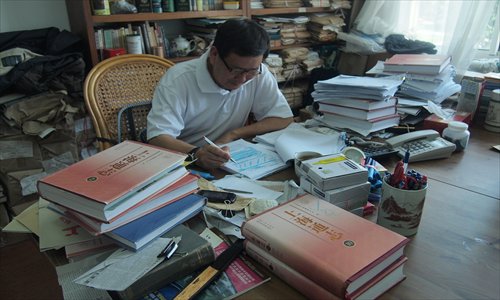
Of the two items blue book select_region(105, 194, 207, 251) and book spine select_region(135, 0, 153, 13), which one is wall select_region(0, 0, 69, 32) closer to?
book spine select_region(135, 0, 153, 13)

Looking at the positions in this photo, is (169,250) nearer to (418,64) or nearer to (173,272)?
(173,272)

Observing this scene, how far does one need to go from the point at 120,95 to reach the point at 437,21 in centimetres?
245

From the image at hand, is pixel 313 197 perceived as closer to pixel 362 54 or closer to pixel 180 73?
pixel 180 73

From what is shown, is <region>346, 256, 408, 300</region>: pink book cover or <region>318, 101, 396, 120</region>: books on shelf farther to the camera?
<region>318, 101, 396, 120</region>: books on shelf

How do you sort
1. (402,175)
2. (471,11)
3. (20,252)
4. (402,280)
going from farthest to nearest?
(471,11)
(20,252)
(402,175)
(402,280)

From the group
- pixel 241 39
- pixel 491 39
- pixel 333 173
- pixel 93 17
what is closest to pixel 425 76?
pixel 241 39

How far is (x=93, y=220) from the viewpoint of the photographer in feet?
2.49

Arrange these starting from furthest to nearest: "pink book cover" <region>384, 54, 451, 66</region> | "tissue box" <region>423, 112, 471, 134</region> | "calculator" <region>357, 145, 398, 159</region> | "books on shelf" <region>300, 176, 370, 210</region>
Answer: "pink book cover" <region>384, 54, 451, 66</region>, "tissue box" <region>423, 112, 471, 134</region>, "calculator" <region>357, 145, 398, 159</region>, "books on shelf" <region>300, 176, 370, 210</region>

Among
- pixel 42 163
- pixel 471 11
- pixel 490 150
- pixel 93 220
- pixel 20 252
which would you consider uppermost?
pixel 471 11

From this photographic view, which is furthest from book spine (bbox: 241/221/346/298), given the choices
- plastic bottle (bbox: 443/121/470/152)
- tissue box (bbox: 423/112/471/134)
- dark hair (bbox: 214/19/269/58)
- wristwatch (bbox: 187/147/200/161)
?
tissue box (bbox: 423/112/471/134)

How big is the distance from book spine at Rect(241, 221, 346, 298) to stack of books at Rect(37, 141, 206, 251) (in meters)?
0.18

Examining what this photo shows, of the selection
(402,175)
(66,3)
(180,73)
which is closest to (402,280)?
(402,175)

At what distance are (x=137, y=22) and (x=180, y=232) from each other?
1979 millimetres

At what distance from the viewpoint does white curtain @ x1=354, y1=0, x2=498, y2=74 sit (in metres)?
2.55
